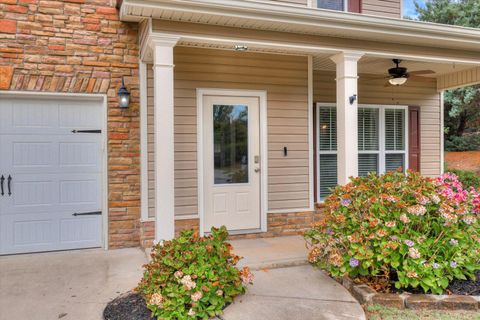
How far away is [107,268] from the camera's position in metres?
3.85

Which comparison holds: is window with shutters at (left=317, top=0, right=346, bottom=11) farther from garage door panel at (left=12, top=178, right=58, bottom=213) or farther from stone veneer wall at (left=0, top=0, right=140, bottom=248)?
garage door panel at (left=12, top=178, right=58, bottom=213)

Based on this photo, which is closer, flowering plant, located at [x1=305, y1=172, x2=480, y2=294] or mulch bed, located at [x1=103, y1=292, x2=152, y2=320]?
mulch bed, located at [x1=103, y1=292, x2=152, y2=320]

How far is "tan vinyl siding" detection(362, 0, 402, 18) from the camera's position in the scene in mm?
5945

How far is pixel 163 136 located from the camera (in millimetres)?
3605

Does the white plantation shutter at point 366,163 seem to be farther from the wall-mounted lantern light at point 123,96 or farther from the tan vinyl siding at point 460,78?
the wall-mounted lantern light at point 123,96

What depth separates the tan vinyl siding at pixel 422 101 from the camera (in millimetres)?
6266

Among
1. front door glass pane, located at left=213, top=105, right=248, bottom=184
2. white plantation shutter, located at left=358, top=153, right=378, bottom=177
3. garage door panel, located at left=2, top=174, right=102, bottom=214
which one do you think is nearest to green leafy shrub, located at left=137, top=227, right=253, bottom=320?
front door glass pane, located at left=213, top=105, right=248, bottom=184

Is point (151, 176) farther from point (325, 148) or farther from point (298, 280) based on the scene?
point (325, 148)

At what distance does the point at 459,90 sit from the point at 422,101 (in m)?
9.42

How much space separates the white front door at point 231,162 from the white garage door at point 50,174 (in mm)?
1424

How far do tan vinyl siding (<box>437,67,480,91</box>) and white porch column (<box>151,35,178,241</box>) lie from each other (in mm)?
5246

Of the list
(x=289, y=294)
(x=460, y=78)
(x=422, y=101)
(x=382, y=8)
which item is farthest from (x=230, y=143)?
(x=460, y=78)

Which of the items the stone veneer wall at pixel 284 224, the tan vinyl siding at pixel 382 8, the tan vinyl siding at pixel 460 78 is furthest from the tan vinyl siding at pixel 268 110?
the tan vinyl siding at pixel 460 78

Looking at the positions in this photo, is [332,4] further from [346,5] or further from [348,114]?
[348,114]
